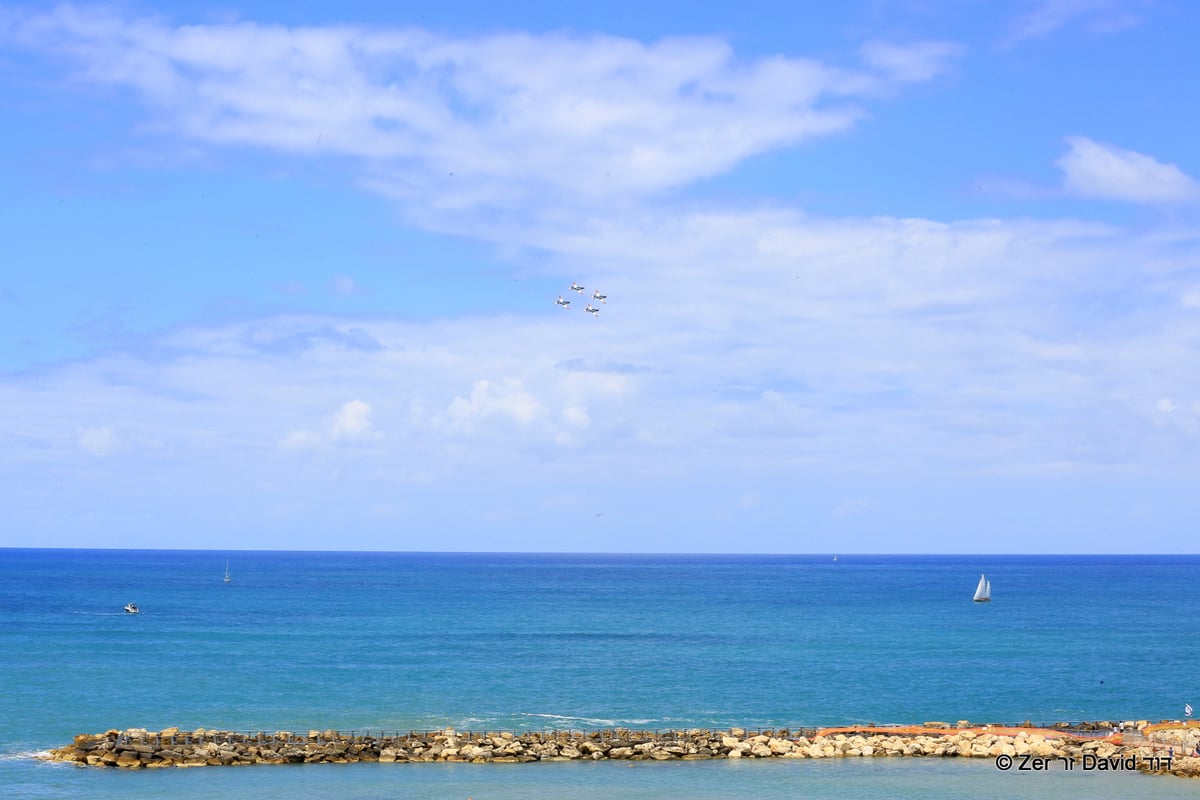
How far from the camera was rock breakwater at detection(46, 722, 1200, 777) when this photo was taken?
49.7 m

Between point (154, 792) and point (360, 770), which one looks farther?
point (360, 770)

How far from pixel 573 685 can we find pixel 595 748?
25602mm

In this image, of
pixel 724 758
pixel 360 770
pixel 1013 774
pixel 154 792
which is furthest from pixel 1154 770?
Answer: pixel 154 792

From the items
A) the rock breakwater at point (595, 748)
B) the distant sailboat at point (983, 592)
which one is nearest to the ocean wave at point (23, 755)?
the rock breakwater at point (595, 748)

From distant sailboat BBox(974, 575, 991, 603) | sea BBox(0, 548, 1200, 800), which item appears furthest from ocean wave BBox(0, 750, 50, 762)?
distant sailboat BBox(974, 575, 991, 603)

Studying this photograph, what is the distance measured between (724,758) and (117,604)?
124984 millimetres

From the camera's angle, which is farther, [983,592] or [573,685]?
[983,592]

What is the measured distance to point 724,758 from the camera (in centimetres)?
5112

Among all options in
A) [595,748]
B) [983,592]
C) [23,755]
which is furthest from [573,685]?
[983,592]

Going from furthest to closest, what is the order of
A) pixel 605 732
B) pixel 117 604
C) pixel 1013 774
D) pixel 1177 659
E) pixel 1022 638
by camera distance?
pixel 117 604, pixel 1022 638, pixel 1177 659, pixel 605 732, pixel 1013 774

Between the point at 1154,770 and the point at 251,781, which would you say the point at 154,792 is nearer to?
the point at 251,781

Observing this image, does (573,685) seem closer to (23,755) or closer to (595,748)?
(595,748)

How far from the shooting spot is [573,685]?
76.4m

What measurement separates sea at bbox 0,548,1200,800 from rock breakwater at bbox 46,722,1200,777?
3.07 ft
